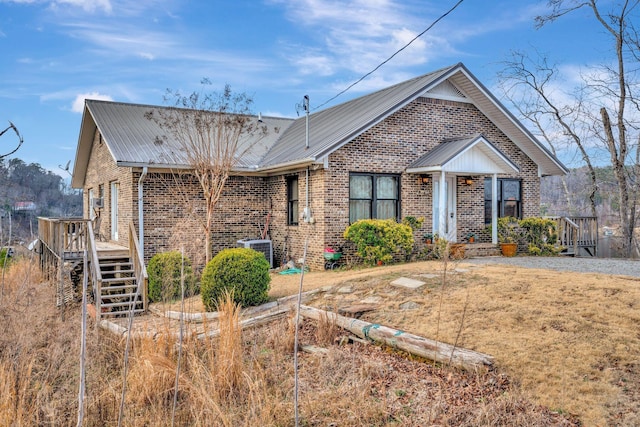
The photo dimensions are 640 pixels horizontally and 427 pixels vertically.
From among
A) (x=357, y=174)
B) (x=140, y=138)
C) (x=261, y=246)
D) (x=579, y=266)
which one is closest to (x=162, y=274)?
(x=261, y=246)

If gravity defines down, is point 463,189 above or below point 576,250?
above

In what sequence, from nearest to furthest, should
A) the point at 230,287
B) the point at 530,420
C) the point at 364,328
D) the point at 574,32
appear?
1. the point at 530,420
2. the point at 364,328
3. the point at 230,287
4. the point at 574,32

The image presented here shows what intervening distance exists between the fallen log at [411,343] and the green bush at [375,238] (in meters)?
5.48

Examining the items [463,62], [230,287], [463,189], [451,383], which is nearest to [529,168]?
[463,189]

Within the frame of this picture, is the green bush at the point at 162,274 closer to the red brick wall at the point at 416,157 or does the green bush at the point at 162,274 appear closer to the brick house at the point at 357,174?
the brick house at the point at 357,174

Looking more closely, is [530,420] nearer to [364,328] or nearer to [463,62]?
[364,328]

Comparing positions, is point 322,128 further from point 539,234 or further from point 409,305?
point 409,305

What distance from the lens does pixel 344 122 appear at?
50.1 feet

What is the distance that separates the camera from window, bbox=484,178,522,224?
16156 millimetres

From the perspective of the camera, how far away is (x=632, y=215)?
21375 mm

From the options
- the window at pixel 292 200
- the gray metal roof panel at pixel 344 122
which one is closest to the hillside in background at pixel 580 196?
the gray metal roof panel at pixel 344 122

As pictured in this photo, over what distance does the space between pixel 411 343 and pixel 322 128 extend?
435 inches

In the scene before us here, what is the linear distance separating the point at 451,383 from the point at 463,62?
38.1ft

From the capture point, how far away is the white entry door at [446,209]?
14594 millimetres
